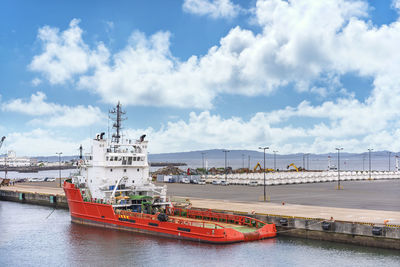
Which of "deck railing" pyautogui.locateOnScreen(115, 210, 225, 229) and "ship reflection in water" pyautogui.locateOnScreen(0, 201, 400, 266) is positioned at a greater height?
"deck railing" pyautogui.locateOnScreen(115, 210, 225, 229)

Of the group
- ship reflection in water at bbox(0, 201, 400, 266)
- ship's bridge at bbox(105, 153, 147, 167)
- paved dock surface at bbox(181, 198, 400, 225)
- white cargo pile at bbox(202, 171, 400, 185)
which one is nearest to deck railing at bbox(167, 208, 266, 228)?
ship reflection in water at bbox(0, 201, 400, 266)

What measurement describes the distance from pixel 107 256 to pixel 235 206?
1970cm

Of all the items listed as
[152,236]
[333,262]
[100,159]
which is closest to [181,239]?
[152,236]

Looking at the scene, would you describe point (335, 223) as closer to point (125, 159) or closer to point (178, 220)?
point (178, 220)

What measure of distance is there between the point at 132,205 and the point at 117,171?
5.32 metres

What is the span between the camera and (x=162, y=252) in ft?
105

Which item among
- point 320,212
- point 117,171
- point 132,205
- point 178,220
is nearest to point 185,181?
point 117,171

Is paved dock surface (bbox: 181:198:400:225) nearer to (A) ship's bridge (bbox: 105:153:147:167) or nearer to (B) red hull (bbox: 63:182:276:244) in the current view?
(B) red hull (bbox: 63:182:276:244)

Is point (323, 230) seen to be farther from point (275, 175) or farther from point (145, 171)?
point (275, 175)

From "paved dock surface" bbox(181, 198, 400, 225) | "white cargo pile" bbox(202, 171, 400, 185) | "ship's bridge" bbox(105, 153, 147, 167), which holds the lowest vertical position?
"paved dock surface" bbox(181, 198, 400, 225)

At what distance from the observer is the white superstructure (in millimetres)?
44188

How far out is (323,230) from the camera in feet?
113

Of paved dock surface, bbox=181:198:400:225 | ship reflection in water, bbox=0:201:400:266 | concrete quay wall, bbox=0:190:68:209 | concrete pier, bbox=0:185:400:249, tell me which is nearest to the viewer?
ship reflection in water, bbox=0:201:400:266

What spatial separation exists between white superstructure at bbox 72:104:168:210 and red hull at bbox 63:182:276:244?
1.51 m
